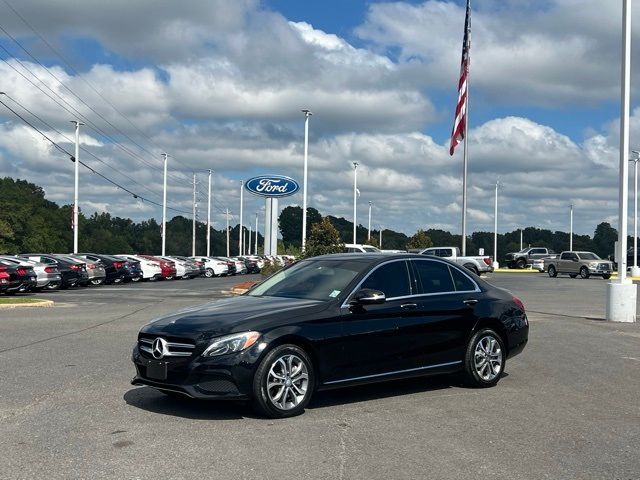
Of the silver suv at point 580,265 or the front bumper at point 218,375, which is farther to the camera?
the silver suv at point 580,265

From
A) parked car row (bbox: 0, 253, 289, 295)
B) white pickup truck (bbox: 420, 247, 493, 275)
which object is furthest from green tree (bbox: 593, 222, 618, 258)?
white pickup truck (bbox: 420, 247, 493, 275)

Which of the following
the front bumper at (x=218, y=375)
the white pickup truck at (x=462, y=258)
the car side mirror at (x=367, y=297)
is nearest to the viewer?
the front bumper at (x=218, y=375)

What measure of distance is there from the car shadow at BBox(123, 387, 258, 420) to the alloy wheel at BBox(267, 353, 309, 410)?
1.04 ft

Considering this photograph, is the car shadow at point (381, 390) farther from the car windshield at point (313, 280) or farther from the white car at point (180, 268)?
the white car at point (180, 268)

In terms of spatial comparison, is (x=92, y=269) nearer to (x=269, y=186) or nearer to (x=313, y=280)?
(x=269, y=186)

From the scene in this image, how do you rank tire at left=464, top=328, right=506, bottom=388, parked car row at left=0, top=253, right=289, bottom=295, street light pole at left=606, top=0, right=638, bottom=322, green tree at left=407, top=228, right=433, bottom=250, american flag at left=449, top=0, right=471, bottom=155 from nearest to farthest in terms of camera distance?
tire at left=464, top=328, right=506, bottom=388
street light pole at left=606, top=0, right=638, bottom=322
parked car row at left=0, top=253, right=289, bottom=295
american flag at left=449, top=0, right=471, bottom=155
green tree at left=407, top=228, right=433, bottom=250

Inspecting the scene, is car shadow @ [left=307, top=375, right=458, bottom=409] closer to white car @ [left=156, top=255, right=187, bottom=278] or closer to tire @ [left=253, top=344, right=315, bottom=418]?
tire @ [left=253, top=344, right=315, bottom=418]

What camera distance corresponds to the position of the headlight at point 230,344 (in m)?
7.09

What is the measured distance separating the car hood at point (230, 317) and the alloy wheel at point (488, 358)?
2.31 meters

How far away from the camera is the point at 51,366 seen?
10.4 meters

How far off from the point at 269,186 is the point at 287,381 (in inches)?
1788

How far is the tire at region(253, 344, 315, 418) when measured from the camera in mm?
7145

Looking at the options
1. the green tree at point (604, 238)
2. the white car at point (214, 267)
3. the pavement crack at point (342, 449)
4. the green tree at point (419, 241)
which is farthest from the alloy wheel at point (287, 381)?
the green tree at point (604, 238)

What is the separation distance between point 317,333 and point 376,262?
1.34m
